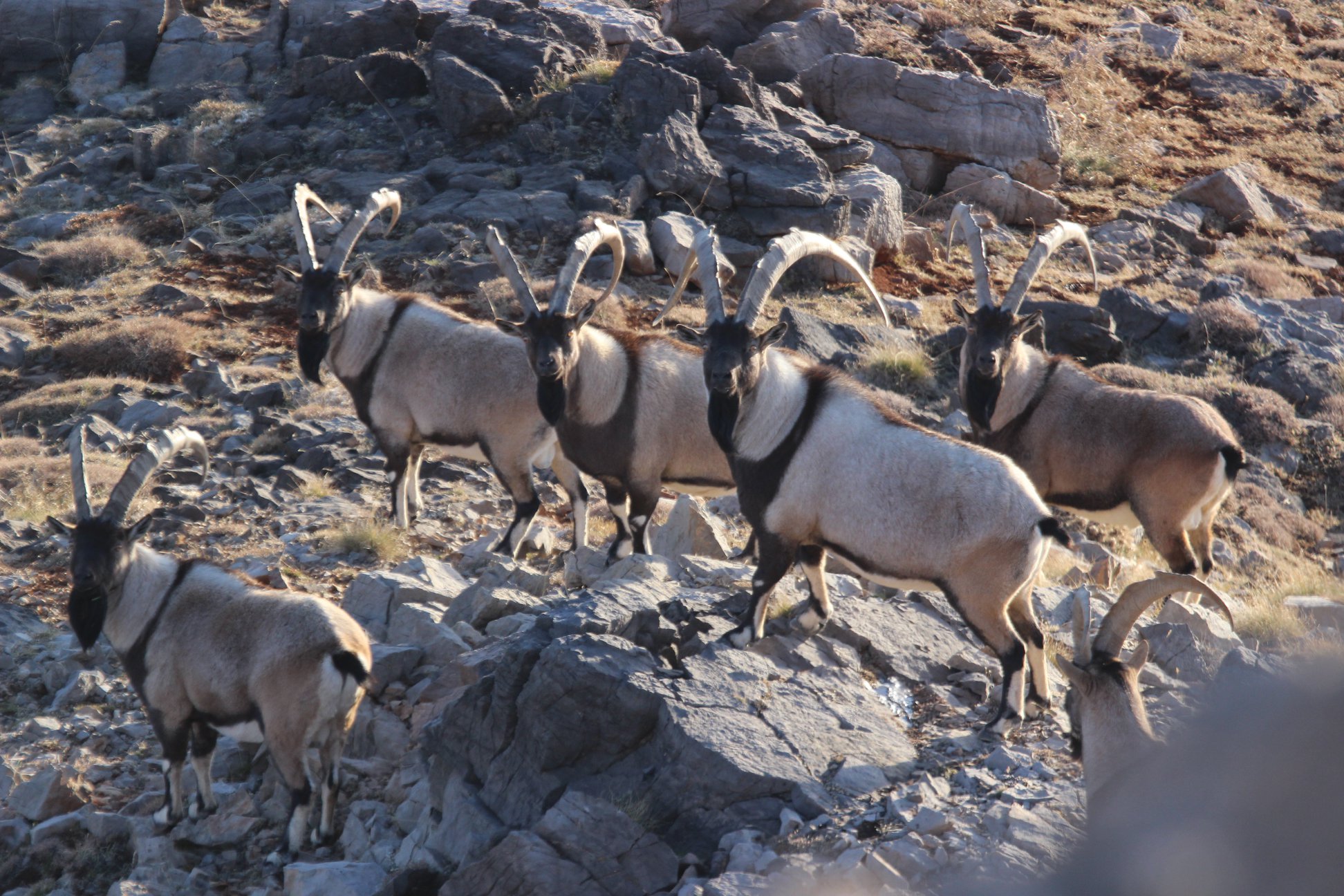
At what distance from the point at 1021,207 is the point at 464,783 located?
19795 millimetres

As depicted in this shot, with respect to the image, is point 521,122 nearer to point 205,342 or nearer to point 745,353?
point 205,342

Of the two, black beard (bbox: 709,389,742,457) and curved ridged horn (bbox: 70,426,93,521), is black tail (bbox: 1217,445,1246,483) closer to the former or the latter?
black beard (bbox: 709,389,742,457)

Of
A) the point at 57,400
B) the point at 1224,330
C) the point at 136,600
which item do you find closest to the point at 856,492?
the point at 136,600

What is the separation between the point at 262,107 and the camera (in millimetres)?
23703

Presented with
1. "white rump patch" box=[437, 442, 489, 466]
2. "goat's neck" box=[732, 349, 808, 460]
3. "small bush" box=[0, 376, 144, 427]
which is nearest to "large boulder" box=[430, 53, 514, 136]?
"small bush" box=[0, 376, 144, 427]

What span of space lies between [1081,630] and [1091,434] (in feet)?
14.1

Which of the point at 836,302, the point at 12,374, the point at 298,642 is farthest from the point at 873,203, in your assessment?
the point at 298,642

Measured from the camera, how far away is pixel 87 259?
1844 centimetres

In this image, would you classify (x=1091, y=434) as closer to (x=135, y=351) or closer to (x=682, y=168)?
(x=682, y=168)

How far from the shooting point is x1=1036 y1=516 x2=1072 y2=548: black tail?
6.43 m

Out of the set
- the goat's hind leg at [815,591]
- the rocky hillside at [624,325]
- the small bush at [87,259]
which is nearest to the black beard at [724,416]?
the goat's hind leg at [815,591]

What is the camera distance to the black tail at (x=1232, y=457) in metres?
8.82

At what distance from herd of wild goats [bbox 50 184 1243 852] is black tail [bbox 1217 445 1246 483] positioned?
2cm

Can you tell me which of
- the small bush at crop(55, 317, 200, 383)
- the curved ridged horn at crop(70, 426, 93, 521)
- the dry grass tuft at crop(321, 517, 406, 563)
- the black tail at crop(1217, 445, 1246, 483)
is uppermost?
the black tail at crop(1217, 445, 1246, 483)
